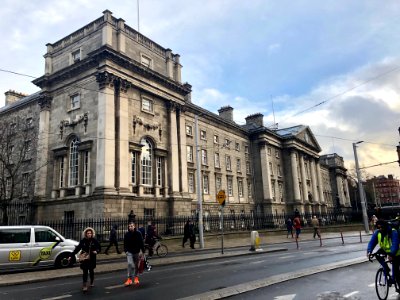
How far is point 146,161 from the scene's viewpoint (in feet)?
105

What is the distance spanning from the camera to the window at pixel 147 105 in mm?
32375

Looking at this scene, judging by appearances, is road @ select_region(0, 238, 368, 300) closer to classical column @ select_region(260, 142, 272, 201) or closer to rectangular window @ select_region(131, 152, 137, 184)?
rectangular window @ select_region(131, 152, 137, 184)

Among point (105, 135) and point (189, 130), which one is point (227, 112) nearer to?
point (189, 130)

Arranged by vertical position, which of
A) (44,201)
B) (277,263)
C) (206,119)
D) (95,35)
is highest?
(95,35)

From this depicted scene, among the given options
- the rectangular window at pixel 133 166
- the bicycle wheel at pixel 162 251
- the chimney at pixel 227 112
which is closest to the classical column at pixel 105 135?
the rectangular window at pixel 133 166

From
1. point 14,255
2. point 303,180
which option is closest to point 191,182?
point 14,255

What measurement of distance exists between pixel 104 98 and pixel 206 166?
18755mm

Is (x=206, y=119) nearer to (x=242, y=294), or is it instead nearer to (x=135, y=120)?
(x=135, y=120)

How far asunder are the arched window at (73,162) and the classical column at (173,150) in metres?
8.79

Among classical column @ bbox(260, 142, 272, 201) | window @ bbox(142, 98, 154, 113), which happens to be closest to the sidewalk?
window @ bbox(142, 98, 154, 113)

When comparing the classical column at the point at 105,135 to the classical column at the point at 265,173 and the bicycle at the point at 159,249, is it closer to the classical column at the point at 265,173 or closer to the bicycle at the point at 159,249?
the bicycle at the point at 159,249

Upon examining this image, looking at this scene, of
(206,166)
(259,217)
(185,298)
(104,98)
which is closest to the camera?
→ (185,298)

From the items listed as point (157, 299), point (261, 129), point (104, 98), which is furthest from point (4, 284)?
point (261, 129)

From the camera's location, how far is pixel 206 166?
4356 cm
